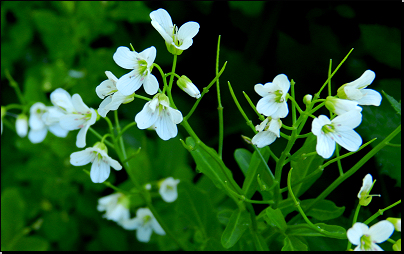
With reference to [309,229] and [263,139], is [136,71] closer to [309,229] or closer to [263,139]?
[263,139]

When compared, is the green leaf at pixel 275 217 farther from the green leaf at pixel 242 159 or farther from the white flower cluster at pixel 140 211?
the white flower cluster at pixel 140 211

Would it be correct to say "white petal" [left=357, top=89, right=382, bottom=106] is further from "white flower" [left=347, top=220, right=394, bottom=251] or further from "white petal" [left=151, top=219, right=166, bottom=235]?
"white petal" [left=151, top=219, right=166, bottom=235]

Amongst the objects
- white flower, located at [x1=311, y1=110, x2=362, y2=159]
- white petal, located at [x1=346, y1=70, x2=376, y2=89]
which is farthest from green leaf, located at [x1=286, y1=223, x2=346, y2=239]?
white petal, located at [x1=346, y1=70, x2=376, y2=89]

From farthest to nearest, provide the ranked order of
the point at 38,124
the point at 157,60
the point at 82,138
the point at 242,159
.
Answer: the point at 157,60, the point at 38,124, the point at 242,159, the point at 82,138

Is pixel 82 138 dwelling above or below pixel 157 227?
above

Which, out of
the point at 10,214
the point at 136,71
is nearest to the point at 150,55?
the point at 136,71

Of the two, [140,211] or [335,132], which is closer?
[335,132]
